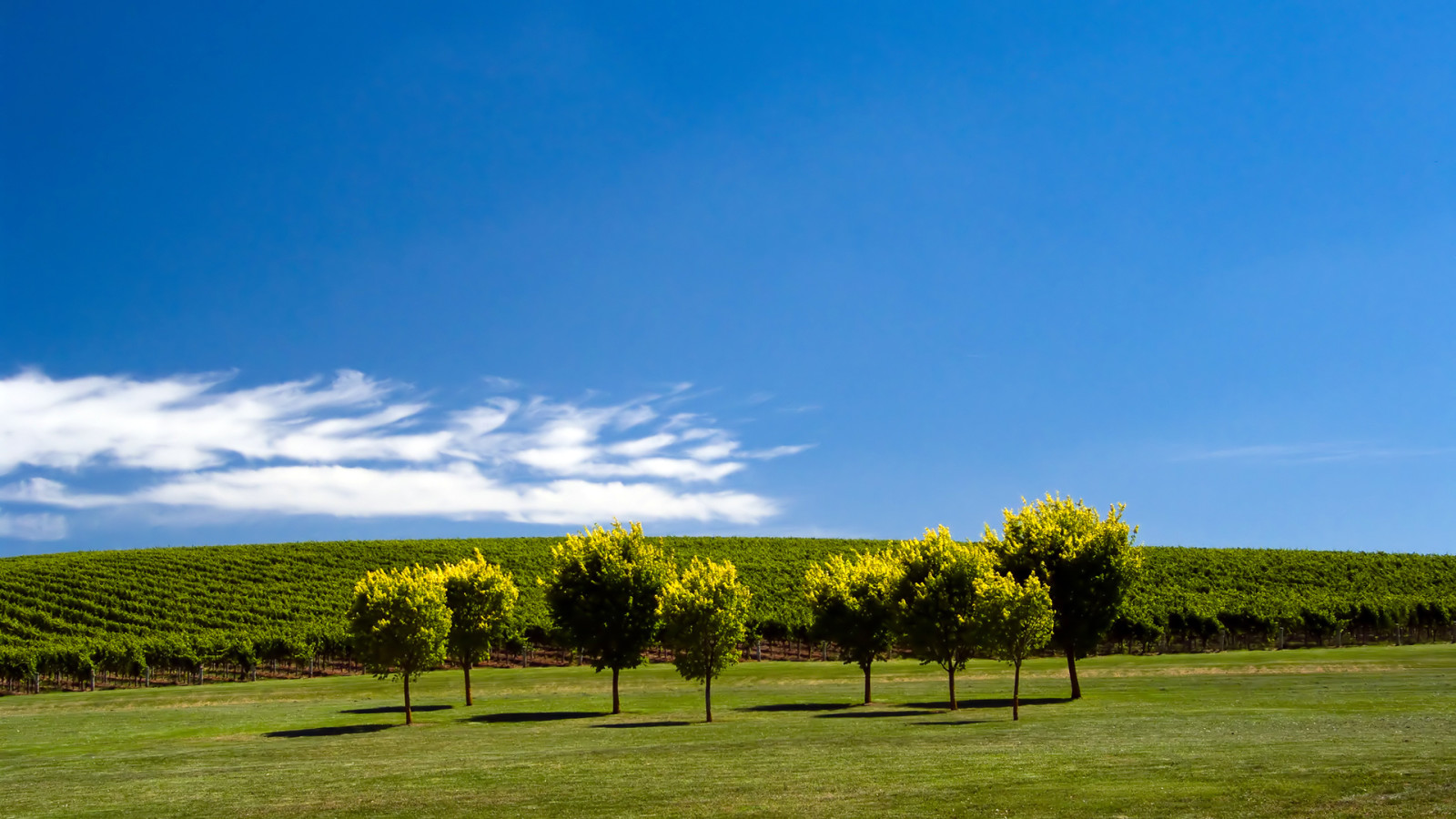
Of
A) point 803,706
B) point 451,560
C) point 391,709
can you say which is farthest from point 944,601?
point 451,560

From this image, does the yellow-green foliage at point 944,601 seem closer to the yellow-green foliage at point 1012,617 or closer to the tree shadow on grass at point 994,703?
the tree shadow on grass at point 994,703

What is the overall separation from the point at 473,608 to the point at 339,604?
51.1 meters

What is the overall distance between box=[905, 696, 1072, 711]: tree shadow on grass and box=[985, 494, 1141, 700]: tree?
1520 millimetres

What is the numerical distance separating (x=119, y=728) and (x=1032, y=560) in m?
43.3

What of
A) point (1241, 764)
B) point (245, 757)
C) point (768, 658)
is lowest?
point (768, 658)

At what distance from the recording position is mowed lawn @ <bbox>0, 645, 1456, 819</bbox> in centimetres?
1877

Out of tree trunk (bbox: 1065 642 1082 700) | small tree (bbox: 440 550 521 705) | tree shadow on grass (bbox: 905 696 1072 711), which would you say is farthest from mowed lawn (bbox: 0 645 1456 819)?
small tree (bbox: 440 550 521 705)

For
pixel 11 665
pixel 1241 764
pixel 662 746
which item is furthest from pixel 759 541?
pixel 1241 764

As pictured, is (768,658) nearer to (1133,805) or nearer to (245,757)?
(245,757)

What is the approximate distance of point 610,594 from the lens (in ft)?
162

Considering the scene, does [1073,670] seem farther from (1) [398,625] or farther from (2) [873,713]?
(1) [398,625]

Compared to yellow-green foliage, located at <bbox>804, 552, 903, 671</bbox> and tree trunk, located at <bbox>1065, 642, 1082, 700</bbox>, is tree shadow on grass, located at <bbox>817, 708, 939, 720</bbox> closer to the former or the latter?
yellow-green foliage, located at <bbox>804, 552, 903, 671</bbox>

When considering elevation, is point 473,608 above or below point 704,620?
below

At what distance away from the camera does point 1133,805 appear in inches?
678
